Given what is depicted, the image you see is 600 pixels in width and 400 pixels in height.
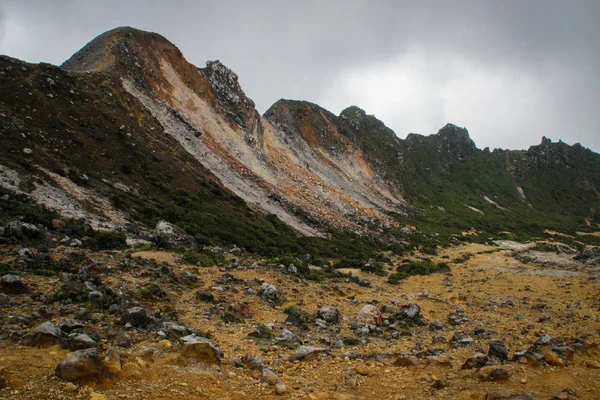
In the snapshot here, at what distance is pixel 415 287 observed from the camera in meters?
22.0

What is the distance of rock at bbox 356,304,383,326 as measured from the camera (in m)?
11.9

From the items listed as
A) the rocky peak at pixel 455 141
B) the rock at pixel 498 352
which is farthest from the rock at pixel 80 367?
the rocky peak at pixel 455 141

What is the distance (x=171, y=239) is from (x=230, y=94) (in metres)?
36.9

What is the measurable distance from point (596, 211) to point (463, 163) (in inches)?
1840

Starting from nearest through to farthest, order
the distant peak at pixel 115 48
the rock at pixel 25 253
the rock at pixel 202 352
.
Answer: the rock at pixel 202 352 < the rock at pixel 25 253 < the distant peak at pixel 115 48

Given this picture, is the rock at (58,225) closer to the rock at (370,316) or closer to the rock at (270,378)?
the rock at (270,378)

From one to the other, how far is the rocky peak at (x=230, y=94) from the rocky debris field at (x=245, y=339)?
35615 mm

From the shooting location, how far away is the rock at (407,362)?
25.8 ft

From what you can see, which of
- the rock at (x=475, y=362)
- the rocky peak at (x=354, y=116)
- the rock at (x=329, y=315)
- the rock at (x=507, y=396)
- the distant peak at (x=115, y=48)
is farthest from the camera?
the rocky peak at (x=354, y=116)

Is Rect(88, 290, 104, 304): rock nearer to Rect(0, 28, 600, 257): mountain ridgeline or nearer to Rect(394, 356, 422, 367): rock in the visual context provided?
Rect(394, 356, 422, 367): rock

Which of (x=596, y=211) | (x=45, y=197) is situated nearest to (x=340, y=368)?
(x=45, y=197)

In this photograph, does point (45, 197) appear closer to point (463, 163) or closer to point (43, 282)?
point (43, 282)

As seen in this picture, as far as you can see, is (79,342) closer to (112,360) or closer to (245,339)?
(112,360)

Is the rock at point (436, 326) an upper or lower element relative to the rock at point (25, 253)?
lower
